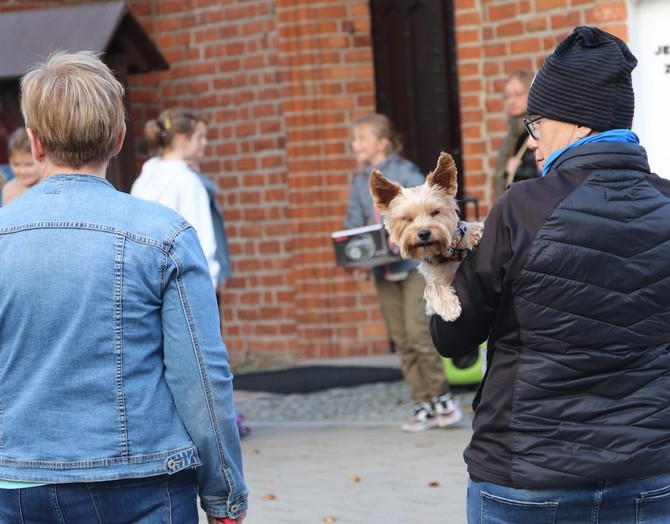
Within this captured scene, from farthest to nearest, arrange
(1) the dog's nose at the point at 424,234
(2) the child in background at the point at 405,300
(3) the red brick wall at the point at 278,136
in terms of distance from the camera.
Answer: (3) the red brick wall at the point at 278,136 < (2) the child in background at the point at 405,300 < (1) the dog's nose at the point at 424,234

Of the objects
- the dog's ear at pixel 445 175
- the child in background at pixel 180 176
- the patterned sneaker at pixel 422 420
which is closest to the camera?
the dog's ear at pixel 445 175

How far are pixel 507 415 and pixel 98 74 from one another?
1.27m

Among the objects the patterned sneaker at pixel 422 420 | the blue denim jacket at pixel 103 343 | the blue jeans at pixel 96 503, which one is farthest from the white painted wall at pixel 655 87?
the blue jeans at pixel 96 503

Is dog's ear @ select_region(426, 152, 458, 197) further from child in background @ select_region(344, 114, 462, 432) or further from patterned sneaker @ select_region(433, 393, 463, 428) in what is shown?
patterned sneaker @ select_region(433, 393, 463, 428)

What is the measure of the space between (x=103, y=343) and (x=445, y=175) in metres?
1.12

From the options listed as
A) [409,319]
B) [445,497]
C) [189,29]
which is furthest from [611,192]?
[189,29]

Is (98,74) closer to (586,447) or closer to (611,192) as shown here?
(611,192)

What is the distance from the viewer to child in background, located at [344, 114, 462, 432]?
8.09 metres

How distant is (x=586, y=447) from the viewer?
2.97 meters

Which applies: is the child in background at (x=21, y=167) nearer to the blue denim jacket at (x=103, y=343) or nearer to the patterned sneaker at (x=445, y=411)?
the patterned sneaker at (x=445, y=411)

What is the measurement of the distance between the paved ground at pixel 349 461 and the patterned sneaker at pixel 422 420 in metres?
0.08

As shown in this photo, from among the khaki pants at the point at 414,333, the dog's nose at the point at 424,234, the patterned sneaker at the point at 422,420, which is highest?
the dog's nose at the point at 424,234

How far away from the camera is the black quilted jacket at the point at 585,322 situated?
2982mm

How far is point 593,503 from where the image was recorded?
304cm
